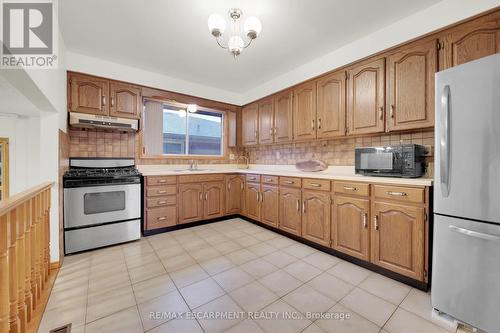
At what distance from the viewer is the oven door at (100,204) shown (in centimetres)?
238

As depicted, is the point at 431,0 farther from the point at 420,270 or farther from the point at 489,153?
the point at 420,270

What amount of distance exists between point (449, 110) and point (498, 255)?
0.91m

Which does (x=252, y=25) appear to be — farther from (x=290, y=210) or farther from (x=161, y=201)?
(x=161, y=201)

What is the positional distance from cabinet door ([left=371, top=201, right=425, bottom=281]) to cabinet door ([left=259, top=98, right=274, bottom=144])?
206 centimetres

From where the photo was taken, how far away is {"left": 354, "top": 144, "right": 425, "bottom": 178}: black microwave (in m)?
1.92

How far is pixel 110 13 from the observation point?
6.52 ft

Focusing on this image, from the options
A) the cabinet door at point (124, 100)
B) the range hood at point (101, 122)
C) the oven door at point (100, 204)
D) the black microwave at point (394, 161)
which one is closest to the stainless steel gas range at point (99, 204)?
the oven door at point (100, 204)

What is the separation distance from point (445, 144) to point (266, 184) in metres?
2.18

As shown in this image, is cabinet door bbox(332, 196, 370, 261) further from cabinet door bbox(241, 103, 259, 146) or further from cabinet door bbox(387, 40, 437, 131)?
cabinet door bbox(241, 103, 259, 146)

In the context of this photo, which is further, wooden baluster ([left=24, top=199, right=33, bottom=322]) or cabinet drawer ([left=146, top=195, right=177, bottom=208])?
cabinet drawer ([left=146, top=195, right=177, bottom=208])

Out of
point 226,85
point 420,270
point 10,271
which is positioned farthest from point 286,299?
point 226,85

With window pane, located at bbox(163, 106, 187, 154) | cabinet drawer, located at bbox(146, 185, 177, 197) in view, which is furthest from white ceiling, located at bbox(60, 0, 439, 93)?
cabinet drawer, located at bbox(146, 185, 177, 197)

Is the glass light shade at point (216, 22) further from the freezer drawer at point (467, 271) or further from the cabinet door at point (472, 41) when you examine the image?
the freezer drawer at point (467, 271)

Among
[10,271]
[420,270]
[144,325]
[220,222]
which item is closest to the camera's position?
[10,271]
